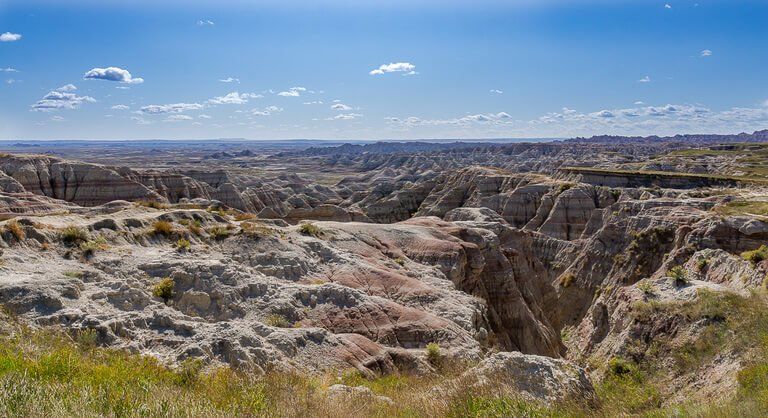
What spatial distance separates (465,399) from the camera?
300 inches

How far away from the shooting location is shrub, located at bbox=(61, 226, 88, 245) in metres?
16.3

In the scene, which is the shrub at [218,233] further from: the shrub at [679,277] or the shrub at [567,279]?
the shrub at [567,279]

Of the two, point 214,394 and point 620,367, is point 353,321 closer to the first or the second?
point 214,394

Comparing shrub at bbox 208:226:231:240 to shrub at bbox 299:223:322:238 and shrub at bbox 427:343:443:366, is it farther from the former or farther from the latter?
shrub at bbox 427:343:443:366

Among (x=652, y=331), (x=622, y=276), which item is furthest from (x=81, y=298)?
(x=622, y=276)

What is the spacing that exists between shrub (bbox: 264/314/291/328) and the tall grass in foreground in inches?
126

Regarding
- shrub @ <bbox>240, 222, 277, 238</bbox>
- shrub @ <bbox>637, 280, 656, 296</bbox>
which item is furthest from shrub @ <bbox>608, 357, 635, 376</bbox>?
shrub @ <bbox>240, 222, 277, 238</bbox>

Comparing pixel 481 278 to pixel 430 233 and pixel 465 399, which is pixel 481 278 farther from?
pixel 465 399

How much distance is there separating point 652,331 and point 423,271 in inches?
364

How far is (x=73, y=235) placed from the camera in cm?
1636

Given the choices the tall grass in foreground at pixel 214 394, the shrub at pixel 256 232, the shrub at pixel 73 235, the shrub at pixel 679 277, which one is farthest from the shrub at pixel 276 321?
the shrub at pixel 679 277

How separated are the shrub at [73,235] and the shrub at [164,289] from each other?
3.53 metres

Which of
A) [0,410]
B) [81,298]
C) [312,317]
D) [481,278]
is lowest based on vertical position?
[481,278]

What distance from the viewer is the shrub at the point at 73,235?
16266mm
